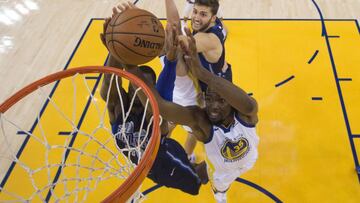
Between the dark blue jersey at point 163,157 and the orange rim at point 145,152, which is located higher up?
the orange rim at point 145,152

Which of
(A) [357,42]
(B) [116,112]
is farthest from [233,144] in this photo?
(A) [357,42]

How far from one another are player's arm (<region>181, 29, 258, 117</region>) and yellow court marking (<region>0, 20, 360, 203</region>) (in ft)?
3.73

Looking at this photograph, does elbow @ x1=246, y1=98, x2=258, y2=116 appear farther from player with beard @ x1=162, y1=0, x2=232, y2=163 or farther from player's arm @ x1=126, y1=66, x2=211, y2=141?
player with beard @ x1=162, y1=0, x2=232, y2=163

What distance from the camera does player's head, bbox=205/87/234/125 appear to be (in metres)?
2.13

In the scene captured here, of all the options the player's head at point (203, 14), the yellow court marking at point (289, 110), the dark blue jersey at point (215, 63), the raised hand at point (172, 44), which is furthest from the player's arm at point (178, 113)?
the yellow court marking at point (289, 110)

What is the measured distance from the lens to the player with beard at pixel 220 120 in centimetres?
210

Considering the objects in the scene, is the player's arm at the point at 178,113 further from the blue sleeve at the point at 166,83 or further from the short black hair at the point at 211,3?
the short black hair at the point at 211,3

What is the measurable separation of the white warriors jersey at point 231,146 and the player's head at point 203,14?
85 centimetres

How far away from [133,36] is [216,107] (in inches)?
24.3

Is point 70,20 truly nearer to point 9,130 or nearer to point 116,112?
point 9,130

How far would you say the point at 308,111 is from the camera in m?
3.65

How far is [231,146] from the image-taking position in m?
2.30

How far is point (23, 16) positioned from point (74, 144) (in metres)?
2.87

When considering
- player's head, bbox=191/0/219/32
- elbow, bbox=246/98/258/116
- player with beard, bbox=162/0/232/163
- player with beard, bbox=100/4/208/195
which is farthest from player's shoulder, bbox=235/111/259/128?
player's head, bbox=191/0/219/32
